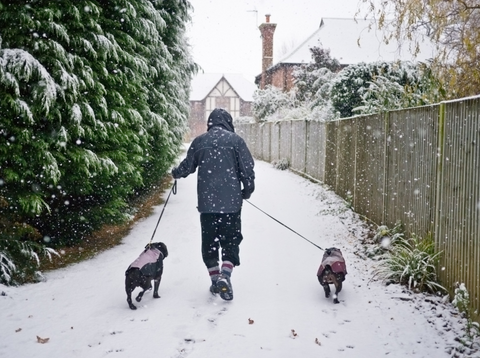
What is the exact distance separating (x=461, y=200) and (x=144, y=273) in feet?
10.7

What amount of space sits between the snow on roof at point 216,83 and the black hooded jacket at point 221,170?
53077mm

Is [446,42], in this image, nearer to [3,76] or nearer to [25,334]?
[3,76]

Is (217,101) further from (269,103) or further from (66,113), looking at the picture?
(66,113)

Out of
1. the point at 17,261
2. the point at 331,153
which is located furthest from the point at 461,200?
the point at 331,153

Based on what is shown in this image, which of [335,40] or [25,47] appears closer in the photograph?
[25,47]

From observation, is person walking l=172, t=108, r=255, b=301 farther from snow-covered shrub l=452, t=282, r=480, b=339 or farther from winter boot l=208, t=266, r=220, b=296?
snow-covered shrub l=452, t=282, r=480, b=339

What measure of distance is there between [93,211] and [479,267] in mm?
5268

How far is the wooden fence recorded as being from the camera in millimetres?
3928

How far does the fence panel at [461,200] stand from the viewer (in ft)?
12.5

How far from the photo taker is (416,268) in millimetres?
4746

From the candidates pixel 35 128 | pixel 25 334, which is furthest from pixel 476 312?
pixel 35 128

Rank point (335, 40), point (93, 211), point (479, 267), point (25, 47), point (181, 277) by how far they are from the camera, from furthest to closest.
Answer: point (335, 40), point (93, 211), point (181, 277), point (25, 47), point (479, 267)

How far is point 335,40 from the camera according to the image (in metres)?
33.6

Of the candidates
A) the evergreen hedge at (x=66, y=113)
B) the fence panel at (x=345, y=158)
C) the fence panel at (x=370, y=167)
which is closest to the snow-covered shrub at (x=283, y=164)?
the fence panel at (x=345, y=158)
